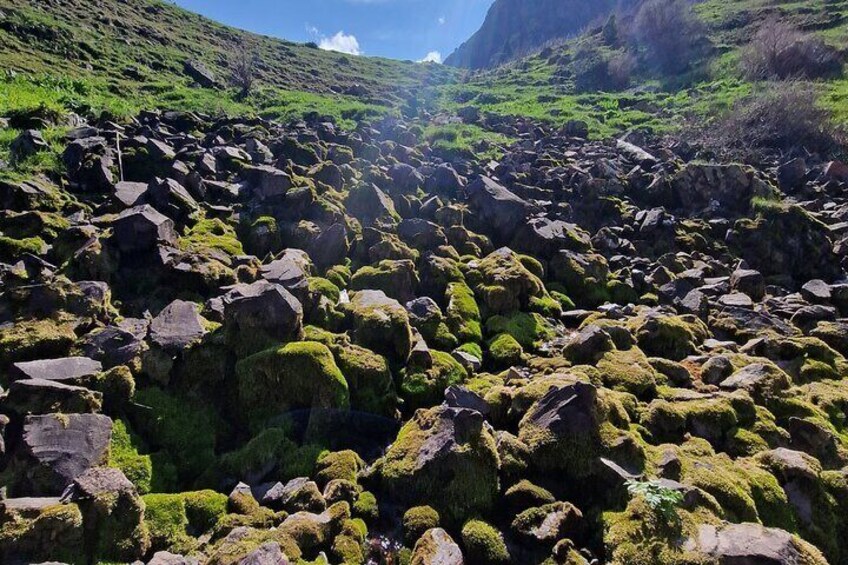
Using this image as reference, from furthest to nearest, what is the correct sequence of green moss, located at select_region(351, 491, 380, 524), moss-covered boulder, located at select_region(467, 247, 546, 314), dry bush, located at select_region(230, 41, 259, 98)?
dry bush, located at select_region(230, 41, 259, 98), moss-covered boulder, located at select_region(467, 247, 546, 314), green moss, located at select_region(351, 491, 380, 524)

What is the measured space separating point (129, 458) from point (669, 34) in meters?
68.9

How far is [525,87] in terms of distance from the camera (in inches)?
2261

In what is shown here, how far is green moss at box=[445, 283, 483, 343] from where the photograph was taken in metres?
12.3

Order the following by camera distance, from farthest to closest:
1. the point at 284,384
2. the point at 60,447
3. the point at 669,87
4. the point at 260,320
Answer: the point at 669,87 → the point at 260,320 → the point at 284,384 → the point at 60,447

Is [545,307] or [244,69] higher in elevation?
[244,69]

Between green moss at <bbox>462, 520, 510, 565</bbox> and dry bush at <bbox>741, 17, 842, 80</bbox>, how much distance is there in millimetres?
46095

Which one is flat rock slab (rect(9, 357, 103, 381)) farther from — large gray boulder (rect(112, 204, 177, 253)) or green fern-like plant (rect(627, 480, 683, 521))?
green fern-like plant (rect(627, 480, 683, 521))

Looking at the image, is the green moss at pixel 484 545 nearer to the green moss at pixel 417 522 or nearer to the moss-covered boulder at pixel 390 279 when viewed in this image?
the green moss at pixel 417 522

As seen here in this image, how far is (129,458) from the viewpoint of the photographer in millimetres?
7355

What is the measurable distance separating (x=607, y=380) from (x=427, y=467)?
15.3 ft

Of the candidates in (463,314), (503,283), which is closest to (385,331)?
(463,314)

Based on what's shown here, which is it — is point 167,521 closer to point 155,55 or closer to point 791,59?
point 155,55

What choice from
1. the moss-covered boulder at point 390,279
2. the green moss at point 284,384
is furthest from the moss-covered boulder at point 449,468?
the moss-covered boulder at point 390,279

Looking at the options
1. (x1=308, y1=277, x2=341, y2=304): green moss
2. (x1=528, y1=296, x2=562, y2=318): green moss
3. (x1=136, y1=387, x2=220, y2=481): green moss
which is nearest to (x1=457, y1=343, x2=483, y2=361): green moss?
(x1=528, y1=296, x2=562, y2=318): green moss
